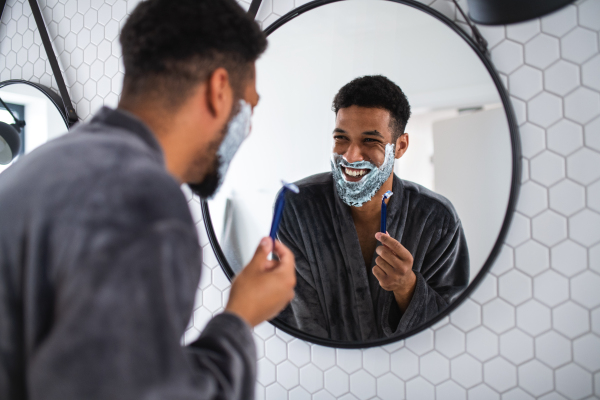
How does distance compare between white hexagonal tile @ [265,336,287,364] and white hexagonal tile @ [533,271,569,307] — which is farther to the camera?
white hexagonal tile @ [265,336,287,364]

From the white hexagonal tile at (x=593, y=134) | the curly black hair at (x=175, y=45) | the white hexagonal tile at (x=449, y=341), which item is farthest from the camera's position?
the white hexagonal tile at (x=449, y=341)

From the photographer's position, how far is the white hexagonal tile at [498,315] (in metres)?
0.77

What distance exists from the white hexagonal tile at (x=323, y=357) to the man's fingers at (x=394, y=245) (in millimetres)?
267

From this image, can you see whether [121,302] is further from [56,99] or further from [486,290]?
[56,99]

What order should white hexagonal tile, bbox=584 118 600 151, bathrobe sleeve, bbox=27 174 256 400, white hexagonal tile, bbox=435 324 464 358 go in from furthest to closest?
white hexagonal tile, bbox=435 324 464 358 → white hexagonal tile, bbox=584 118 600 151 → bathrobe sleeve, bbox=27 174 256 400

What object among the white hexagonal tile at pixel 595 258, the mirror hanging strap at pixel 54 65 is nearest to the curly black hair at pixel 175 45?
the white hexagonal tile at pixel 595 258

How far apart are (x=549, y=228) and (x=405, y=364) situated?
0.38 m

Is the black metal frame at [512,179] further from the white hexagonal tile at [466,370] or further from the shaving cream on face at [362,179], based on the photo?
the shaving cream on face at [362,179]

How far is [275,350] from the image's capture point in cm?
99

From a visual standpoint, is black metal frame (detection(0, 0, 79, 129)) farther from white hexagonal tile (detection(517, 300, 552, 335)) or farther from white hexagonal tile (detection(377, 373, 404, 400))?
white hexagonal tile (detection(517, 300, 552, 335))

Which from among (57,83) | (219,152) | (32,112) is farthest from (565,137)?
(32,112)

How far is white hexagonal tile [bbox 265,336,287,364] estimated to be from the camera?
0.98 m

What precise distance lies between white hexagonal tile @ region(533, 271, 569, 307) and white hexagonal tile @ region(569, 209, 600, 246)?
0.07 meters

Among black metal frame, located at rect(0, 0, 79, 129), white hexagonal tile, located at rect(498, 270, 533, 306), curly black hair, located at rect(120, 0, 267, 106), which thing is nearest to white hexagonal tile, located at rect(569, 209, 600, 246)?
white hexagonal tile, located at rect(498, 270, 533, 306)
